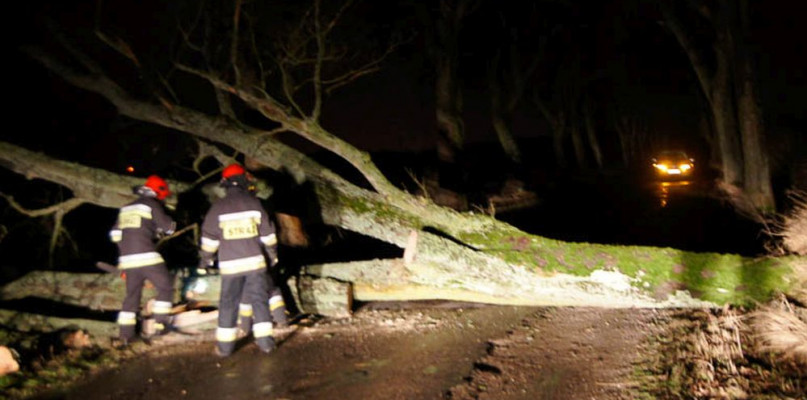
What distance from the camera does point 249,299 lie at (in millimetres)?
5234

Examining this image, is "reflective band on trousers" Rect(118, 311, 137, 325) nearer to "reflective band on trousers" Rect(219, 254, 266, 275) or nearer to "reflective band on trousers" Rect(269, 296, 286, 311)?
"reflective band on trousers" Rect(219, 254, 266, 275)

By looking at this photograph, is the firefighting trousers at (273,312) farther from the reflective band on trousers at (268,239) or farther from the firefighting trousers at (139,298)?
the firefighting trousers at (139,298)

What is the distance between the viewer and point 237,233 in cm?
520

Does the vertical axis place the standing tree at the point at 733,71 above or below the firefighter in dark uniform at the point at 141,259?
above

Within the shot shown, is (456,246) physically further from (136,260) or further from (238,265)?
(136,260)

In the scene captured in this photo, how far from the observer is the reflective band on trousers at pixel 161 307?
5660mm

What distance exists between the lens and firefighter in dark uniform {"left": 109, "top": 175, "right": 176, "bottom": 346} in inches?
221

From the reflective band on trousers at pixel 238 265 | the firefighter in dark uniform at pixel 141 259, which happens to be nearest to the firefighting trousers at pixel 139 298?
the firefighter in dark uniform at pixel 141 259

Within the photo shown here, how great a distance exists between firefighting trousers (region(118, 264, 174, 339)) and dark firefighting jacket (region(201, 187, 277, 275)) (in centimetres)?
70

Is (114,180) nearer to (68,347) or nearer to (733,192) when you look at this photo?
(68,347)

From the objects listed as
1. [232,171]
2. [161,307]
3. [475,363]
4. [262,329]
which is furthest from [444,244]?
[161,307]

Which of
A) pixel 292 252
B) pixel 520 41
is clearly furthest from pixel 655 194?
pixel 292 252

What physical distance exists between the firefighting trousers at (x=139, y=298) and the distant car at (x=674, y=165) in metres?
21.0

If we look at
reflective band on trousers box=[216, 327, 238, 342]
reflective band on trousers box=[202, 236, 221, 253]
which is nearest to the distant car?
reflective band on trousers box=[202, 236, 221, 253]
